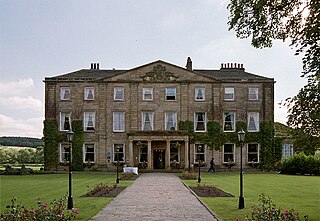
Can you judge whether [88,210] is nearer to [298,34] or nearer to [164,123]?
[298,34]

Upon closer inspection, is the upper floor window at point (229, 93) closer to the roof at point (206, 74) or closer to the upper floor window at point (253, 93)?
the roof at point (206, 74)

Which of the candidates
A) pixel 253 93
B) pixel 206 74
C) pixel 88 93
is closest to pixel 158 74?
pixel 206 74

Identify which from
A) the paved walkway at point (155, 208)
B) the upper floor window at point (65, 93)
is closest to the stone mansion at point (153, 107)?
the upper floor window at point (65, 93)

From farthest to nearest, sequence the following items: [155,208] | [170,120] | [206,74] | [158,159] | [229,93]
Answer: [206,74]
[229,93]
[158,159]
[170,120]
[155,208]

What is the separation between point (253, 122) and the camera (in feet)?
172

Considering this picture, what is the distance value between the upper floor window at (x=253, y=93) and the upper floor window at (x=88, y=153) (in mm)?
18352

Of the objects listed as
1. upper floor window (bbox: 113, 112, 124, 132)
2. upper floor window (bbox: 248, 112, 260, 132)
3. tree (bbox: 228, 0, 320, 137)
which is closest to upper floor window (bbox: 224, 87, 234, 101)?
upper floor window (bbox: 248, 112, 260, 132)

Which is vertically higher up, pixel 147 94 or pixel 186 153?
pixel 147 94

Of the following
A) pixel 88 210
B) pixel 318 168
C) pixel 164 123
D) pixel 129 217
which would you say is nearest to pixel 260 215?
pixel 129 217

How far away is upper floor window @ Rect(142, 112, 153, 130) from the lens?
170 feet

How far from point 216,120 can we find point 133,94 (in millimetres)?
9556

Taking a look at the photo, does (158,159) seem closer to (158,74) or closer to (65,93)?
(158,74)

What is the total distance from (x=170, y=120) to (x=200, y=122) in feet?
10.8

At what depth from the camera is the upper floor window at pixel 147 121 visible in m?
51.8
